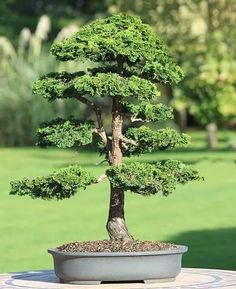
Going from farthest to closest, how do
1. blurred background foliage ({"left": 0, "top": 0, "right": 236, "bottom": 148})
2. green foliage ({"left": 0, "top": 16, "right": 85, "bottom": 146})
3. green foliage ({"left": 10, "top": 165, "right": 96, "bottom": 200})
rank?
green foliage ({"left": 0, "top": 16, "right": 85, "bottom": 146}) → blurred background foliage ({"left": 0, "top": 0, "right": 236, "bottom": 148}) → green foliage ({"left": 10, "top": 165, "right": 96, "bottom": 200})

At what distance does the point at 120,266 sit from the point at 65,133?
1.19 metres

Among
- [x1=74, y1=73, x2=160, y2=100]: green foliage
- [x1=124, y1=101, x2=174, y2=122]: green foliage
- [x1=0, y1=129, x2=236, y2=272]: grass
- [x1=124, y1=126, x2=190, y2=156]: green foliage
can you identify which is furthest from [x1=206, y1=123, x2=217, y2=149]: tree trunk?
[x1=74, y1=73, x2=160, y2=100]: green foliage

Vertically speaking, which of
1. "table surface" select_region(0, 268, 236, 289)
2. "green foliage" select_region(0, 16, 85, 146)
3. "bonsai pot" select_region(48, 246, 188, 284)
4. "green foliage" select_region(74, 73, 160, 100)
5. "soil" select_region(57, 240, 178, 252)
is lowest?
"table surface" select_region(0, 268, 236, 289)

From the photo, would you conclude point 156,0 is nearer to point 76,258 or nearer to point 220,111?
point 220,111

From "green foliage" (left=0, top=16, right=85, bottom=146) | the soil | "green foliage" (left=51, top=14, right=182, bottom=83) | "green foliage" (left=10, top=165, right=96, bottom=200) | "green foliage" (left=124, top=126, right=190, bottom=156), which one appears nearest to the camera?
the soil

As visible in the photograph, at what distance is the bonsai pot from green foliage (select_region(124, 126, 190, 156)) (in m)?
0.88

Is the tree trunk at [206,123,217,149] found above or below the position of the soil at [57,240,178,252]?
above

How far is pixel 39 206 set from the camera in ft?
61.1

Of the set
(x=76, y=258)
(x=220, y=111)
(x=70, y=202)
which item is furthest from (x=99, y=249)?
(x=220, y=111)

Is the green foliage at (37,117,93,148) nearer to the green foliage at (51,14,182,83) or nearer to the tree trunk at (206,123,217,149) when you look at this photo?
the green foliage at (51,14,182,83)

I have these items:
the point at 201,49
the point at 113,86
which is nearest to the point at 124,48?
the point at 113,86

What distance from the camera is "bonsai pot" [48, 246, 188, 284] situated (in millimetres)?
8109

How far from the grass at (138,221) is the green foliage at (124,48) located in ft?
12.8

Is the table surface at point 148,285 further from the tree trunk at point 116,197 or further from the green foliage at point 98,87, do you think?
the green foliage at point 98,87
